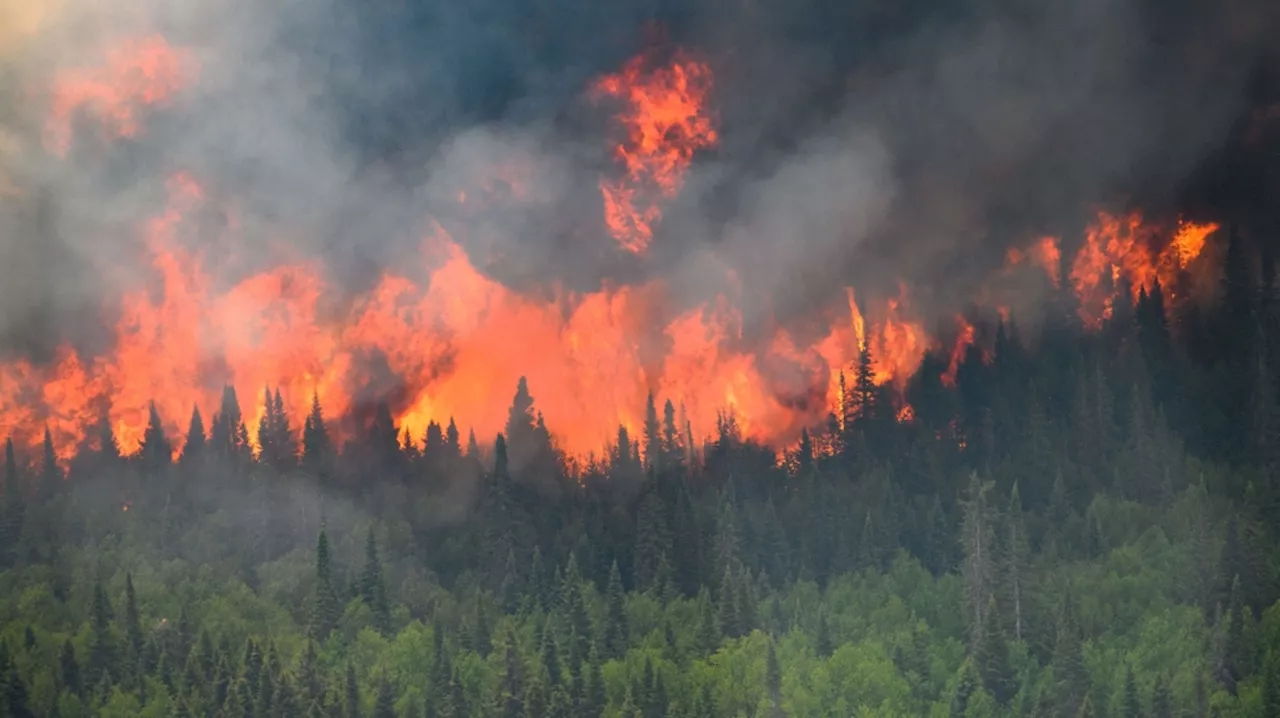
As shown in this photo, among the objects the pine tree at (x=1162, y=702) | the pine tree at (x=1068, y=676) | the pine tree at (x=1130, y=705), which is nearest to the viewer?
the pine tree at (x=1162, y=702)

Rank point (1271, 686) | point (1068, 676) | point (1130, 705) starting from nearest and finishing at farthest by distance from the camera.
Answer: point (1271, 686)
point (1130, 705)
point (1068, 676)

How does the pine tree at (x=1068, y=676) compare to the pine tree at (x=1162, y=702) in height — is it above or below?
above

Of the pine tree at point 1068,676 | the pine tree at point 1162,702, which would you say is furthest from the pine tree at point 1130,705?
the pine tree at point 1068,676

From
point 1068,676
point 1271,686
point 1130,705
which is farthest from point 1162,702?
point 1271,686

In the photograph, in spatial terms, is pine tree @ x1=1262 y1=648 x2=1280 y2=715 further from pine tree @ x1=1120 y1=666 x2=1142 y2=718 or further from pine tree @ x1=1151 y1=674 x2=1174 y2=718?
pine tree @ x1=1120 y1=666 x2=1142 y2=718

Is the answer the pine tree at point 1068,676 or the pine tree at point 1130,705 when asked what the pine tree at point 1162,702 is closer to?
the pine tree at point 1130,705

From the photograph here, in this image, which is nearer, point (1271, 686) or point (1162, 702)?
point (1271, 686)

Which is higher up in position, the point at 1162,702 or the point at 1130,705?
the point at 1130,705

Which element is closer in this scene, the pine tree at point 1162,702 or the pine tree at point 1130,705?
the pine tree at point 1162,702

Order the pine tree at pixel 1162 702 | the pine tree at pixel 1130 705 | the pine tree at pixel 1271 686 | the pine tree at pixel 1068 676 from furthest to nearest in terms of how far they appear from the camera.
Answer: the pine tree at pixel 1068 676 → the pine tree at pixel 1130 705 → the pine tree at pixel 1162 702 → the pine tree at pixel 1271 686

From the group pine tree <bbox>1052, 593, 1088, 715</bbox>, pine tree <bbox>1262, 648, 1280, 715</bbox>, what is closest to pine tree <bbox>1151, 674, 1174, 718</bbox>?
pine tree <bbox>1052, 593, 1088, 715</bbox>

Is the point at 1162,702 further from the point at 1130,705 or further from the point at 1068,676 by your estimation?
the point at 1068,676

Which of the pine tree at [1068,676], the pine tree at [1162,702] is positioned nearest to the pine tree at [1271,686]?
the pine tree at [1162,702]

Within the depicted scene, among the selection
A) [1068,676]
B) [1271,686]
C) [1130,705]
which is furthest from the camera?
[1068,676]
